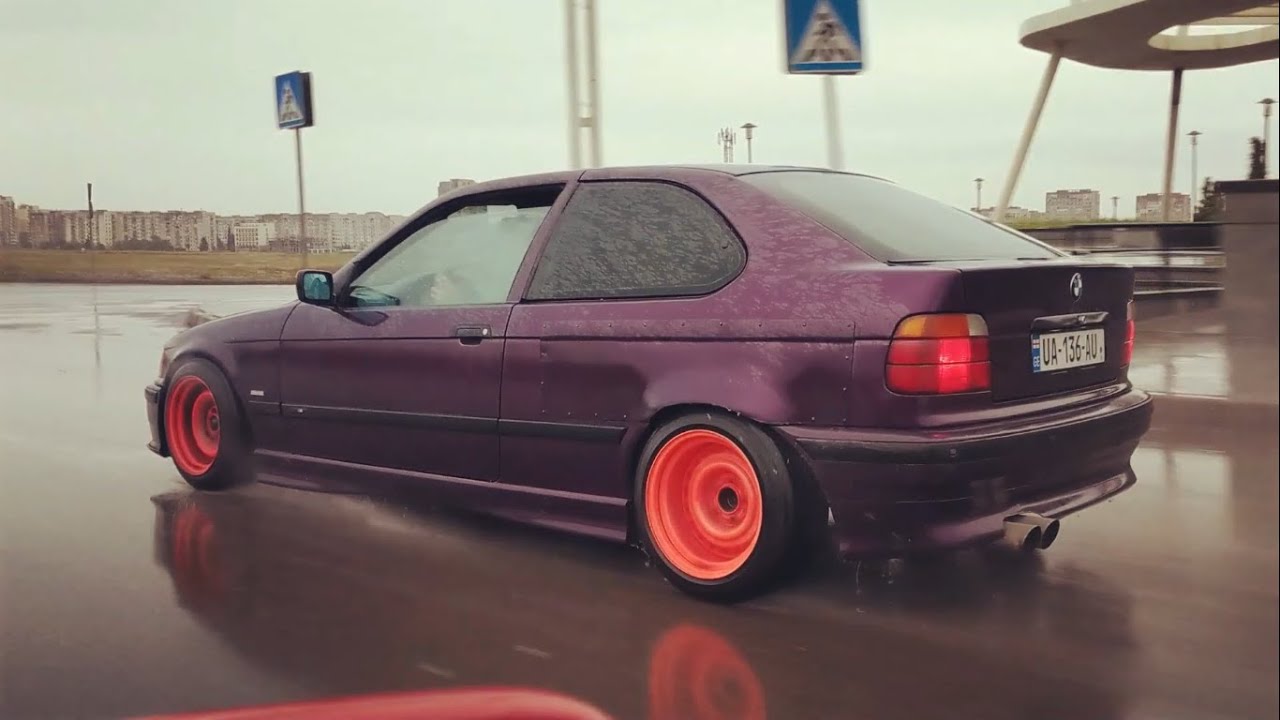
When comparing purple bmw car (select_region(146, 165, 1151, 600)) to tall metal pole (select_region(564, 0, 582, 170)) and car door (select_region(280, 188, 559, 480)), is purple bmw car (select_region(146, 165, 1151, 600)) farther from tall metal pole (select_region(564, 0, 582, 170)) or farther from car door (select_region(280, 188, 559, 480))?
tall metal pole (select_region(564, 0, 582, 170))

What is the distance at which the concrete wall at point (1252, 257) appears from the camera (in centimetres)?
118

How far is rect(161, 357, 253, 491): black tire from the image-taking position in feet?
17.5

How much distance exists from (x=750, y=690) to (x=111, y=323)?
51.8ft

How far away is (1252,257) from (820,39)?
5475 mm

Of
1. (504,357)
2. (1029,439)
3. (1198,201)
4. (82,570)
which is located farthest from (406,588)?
(1198,201)

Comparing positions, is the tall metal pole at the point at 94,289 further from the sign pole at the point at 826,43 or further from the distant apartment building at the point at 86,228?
the sign pole at the point at 826,43

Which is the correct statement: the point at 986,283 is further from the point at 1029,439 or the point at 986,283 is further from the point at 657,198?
the point at 657,198

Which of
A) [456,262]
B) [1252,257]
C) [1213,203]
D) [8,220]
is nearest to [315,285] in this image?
[456,262]

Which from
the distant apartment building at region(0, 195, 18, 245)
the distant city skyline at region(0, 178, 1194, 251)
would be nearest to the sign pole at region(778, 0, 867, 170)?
the distant city skyline at region(0, 178, 1194, 251)

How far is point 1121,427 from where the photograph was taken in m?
3.81

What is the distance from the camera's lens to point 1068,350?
3.69 m

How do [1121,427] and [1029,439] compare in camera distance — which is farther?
[1121,427]

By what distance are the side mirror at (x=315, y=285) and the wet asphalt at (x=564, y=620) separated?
3.24ft

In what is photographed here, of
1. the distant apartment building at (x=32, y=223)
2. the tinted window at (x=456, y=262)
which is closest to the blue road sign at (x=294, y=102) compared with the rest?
the tinted window at (x=456, y=262)
